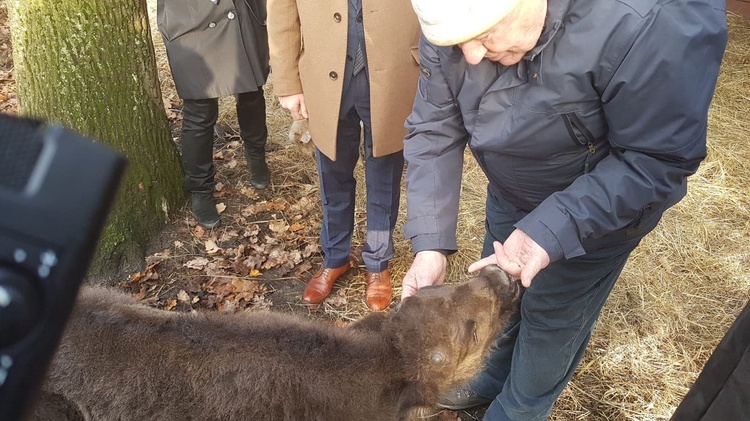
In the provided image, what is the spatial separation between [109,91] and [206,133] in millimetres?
835

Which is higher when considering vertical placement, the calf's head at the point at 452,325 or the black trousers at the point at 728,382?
the black trousers at the point at 728,382

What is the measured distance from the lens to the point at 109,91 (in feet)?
15.5

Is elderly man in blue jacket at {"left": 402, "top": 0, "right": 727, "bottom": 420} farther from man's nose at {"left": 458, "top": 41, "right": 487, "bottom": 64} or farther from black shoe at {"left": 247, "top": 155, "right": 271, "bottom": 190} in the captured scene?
black shoe at {"left": 247, "top": 155, "right": 271, "bottom": 190}

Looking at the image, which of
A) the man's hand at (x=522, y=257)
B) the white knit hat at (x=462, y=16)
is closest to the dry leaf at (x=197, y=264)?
the man's hand at (x=522, y=257)

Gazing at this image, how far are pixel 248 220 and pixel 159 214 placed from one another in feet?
2.68

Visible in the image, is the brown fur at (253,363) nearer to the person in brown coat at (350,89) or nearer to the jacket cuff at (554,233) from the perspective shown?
the jacket cuff at (554,233)

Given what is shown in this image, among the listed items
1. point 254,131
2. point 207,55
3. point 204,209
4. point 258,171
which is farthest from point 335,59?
point 258,171

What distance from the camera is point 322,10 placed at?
12.5 ft

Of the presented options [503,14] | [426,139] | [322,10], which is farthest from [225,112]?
[503,14]

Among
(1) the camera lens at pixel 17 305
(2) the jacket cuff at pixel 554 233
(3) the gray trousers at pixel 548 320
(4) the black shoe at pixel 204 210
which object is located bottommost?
(4) the black shoe at pixel 204 210

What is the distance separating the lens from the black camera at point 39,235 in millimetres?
823

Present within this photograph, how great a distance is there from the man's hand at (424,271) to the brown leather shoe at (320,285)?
1.89 metres

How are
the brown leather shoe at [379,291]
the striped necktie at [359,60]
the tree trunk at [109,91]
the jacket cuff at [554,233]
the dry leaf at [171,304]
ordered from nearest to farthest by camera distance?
the jacket cuff at [554,233] → the striped necktie at [359,60] → the tree trunk at [109,91] → the dry leaf at [171,304] → the brown leather shoe at [379,291]

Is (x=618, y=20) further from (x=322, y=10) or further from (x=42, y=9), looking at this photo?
(x=42, y=9)
